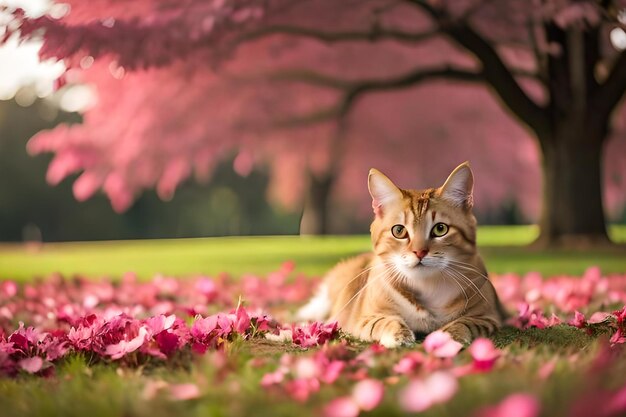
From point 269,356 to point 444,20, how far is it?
7620mm

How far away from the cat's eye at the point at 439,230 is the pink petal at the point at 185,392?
1476mm

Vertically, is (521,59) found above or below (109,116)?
above

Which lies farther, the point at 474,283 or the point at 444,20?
the point at 444,20

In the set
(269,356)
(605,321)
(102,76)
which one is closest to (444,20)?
(102,76)

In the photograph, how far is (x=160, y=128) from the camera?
489 inches

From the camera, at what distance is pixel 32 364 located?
Result: 2998 mm

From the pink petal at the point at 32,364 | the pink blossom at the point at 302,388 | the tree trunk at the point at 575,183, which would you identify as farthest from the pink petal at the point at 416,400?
Answer: the tree trunk at the point at 575,183

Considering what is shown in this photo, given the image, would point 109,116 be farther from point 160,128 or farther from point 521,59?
point 521,59

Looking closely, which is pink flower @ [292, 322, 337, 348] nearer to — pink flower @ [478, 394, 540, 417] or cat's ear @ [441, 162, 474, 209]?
cat's ear @ [441, 162, 474, 209]

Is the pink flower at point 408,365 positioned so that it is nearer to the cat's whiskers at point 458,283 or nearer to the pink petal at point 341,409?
the pink petal at point 341,409

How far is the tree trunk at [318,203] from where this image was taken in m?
21.0

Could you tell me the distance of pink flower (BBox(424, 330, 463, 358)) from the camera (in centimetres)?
262

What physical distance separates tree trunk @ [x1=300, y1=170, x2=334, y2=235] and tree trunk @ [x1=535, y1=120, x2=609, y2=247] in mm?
9541

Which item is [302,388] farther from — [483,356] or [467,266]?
[467,266]
